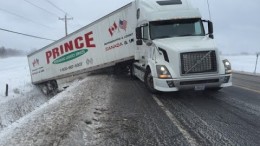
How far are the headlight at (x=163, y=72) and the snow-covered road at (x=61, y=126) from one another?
188 centimetres

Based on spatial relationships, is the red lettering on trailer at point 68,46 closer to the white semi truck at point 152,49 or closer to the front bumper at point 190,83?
the white semi truck at point 152,49

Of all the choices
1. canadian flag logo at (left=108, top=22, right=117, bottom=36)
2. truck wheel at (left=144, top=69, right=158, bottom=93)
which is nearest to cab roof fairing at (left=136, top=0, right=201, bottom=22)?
truck wheel at (left=144, top=69, right=158, bottom=93)

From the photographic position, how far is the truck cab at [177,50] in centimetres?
1052

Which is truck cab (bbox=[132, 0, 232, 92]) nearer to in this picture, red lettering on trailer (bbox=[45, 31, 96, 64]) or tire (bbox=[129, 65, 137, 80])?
tire (bbox=[129, 65, 137, 80])

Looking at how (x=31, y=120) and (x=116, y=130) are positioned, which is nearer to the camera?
(x=116, y=130)

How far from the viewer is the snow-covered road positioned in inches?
256

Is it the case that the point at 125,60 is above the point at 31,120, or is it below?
above

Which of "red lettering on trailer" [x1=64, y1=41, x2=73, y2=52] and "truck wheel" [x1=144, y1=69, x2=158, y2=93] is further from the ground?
"red lettering on trailer" [x1=64, y1=41, x2=73, y2=52]

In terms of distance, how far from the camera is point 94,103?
1013 cm

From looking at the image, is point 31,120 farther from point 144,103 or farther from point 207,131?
point 207,131

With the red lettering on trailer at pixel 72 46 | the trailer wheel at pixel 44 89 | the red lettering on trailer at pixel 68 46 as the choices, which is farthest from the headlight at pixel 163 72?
the trailer wheel at pixel 44 89

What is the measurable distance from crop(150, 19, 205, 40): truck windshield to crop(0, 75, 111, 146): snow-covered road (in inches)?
135

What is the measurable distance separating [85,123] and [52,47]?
542 inches

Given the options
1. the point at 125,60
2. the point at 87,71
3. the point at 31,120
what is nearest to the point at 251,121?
the point at 31,120
